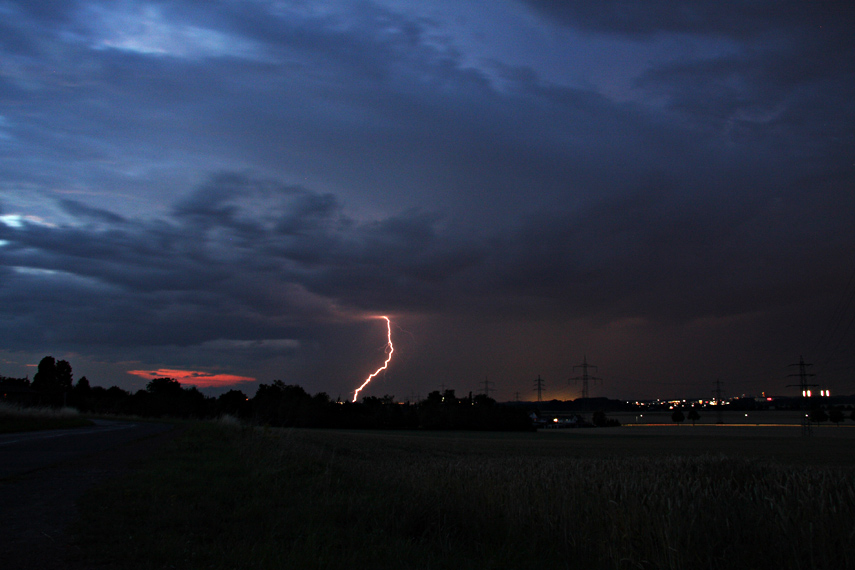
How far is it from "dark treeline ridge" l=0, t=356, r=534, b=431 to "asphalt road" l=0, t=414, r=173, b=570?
89.1m

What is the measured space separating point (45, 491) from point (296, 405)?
120299mm

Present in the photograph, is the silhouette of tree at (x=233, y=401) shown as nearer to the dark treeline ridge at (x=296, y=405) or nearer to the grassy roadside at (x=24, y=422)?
the dark treeline ridge at (x=296, y=405)

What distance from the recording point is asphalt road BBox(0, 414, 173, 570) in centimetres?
607

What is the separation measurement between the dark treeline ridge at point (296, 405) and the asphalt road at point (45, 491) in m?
89.1

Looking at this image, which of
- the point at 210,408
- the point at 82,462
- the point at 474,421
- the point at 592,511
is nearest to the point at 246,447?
the point at 82,462

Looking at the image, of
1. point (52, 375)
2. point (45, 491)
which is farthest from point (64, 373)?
point (45, 491)

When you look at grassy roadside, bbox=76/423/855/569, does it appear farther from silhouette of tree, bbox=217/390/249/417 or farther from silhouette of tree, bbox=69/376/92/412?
silhouette of tree, bbox=217/390/249/417

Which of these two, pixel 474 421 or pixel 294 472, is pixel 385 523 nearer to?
pixel 294 472

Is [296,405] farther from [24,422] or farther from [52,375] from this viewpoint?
[24,422]

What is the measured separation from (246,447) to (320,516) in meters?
10.8

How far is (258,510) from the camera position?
8633 mm

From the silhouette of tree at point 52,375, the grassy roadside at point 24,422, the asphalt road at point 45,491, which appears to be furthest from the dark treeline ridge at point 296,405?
the asphalt road at point 45,491

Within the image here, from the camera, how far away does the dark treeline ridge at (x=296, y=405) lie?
354 ft

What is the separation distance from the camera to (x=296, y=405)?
12538 cm
